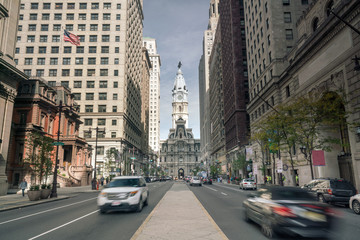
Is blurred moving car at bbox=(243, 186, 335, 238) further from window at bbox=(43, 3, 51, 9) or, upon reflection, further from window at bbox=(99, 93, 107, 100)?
window at bbox=(43, 3, 51, 9)

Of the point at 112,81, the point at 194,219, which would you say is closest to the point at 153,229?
the point at 194,219

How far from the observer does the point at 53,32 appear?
70062 millimetres

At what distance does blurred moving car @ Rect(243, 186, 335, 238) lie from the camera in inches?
278

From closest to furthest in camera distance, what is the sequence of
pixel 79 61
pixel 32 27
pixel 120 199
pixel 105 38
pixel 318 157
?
pixel 120 199
pixel 318 157
pixel 32 27
pixel 79 61
pixel 105 38

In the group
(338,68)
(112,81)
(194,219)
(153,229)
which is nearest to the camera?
(153,229)

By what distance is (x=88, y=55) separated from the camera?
231 feet

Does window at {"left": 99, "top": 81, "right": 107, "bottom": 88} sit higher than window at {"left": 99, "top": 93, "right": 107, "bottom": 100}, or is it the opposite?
window at {"left": 99, "top": 81, "right": 107, "bottom": 88}

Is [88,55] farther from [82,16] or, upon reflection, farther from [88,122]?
[88,122]

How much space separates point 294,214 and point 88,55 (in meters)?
72.2

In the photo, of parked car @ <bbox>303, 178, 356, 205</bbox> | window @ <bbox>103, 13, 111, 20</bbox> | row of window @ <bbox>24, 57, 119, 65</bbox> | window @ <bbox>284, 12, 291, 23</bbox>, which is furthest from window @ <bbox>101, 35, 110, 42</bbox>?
parked car @ <bbox>303, 178, 356, 205</bbox>

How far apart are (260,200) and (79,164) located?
46.9 metres

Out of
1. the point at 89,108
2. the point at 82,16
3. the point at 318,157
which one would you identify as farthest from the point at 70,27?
the point at 318,157

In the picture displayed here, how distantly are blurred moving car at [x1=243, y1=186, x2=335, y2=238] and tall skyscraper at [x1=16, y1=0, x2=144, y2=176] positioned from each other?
197ft

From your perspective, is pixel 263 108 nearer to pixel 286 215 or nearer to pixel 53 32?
pixel 286 215
